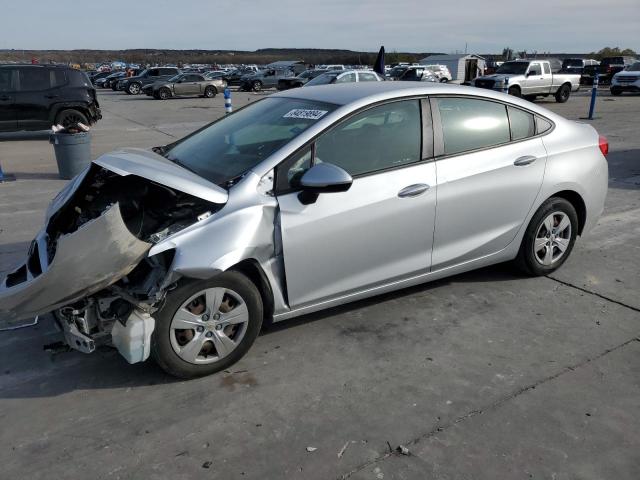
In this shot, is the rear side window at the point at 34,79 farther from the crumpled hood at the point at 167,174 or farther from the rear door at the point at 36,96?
the crumpled hood at the point at 167,174

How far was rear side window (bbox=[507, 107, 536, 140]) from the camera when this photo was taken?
4.31m

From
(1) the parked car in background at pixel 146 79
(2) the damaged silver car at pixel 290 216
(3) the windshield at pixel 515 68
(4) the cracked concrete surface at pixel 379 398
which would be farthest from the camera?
(1) the parked car in background at pixel 146 79

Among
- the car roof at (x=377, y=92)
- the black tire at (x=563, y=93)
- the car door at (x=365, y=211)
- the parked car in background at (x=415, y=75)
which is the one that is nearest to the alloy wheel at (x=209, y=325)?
the car door at (x=365, y=211)

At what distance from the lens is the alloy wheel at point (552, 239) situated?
→ 4516mm

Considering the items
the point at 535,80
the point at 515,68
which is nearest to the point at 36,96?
the point at 515,68

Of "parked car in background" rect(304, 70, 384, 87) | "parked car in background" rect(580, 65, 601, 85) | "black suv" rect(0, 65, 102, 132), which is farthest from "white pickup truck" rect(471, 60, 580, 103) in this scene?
"black suv" rect(0, 65, 102, 132)

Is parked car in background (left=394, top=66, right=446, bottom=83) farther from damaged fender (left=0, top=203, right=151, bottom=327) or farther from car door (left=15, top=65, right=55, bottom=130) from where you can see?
damaged fender (left=0, top=203, right=151, bottom=327)

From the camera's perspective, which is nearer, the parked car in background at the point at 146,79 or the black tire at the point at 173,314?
the black tire at the point at 173,314

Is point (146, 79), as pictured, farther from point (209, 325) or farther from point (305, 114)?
point (209, 325)

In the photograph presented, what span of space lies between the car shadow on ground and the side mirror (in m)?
1.19

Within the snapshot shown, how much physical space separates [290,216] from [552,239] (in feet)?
8.31

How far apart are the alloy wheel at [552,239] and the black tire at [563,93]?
2112cm

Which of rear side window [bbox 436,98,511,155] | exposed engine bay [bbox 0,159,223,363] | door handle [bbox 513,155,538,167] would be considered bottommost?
exposed engine bay [bbox 0,159,223,363]

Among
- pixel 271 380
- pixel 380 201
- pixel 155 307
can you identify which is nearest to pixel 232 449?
pixel 271 380
